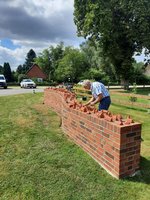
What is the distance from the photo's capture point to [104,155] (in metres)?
4.06

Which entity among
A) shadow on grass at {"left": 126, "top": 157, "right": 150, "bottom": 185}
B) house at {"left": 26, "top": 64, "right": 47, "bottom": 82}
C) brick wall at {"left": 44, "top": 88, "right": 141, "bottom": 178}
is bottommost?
shadow on grass at {"left": 126, "top": 157, "right": 150, "bottom": 185}

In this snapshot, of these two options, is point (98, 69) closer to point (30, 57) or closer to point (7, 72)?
point (7, 72)

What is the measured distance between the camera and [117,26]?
27.0 meters

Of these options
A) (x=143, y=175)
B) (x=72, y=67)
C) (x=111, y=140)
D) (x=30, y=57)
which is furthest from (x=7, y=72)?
(x=143, y=175)

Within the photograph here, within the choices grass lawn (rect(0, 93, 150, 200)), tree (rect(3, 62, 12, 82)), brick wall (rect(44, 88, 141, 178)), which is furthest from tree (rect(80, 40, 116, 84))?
brick wall (rect(44, 88, 141, 178))

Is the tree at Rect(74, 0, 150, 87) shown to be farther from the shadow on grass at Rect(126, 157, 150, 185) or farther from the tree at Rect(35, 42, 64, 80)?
the tree at Rect(35, 42, 64, 80)

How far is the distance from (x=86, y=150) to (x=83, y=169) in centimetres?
69

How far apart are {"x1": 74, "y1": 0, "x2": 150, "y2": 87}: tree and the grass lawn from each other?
21780 millimetres

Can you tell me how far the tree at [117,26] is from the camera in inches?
985

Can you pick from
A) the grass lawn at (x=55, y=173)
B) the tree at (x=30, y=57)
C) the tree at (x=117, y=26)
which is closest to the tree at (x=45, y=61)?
the tree at (x=30, y=57)

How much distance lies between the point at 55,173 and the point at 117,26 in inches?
1001

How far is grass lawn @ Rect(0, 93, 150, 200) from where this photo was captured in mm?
3350

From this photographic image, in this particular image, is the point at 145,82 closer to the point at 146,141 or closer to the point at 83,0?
the point at 83,0

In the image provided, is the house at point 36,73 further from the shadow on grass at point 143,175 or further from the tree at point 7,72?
the shadow on grass at point 143,175
